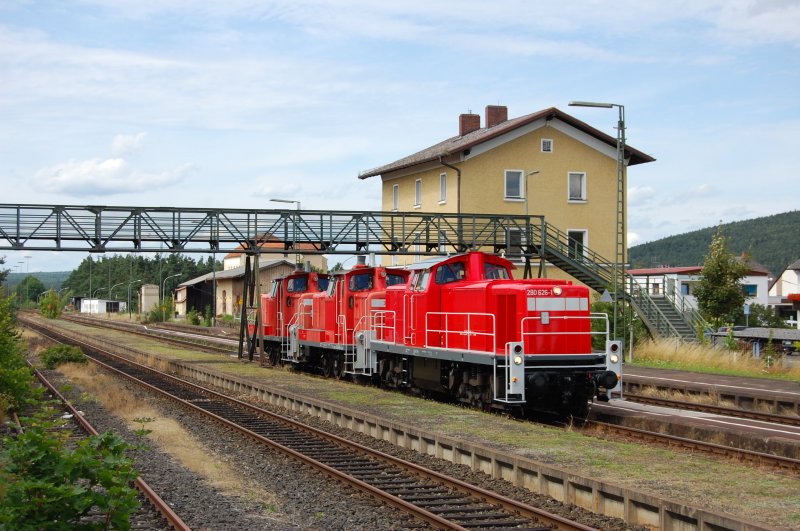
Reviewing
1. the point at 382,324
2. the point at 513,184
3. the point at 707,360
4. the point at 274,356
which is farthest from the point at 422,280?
the point at 513,184

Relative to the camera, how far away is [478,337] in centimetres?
1880

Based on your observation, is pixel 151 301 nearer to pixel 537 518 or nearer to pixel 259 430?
pixel 259 430

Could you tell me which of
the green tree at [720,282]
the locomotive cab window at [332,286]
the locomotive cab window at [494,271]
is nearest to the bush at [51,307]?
the locomotive cab window at [332,286]

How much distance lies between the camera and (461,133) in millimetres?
50469

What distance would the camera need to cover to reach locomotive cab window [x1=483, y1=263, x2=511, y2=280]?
66.3 ft

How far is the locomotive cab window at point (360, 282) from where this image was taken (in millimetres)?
27656

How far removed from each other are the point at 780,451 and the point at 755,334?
2169 centimetres

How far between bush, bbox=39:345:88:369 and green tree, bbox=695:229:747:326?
81.5 feet

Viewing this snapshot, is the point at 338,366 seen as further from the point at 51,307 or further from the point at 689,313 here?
the point at 51,307

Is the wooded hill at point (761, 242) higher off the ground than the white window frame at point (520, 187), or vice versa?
the wooded hill at point (761, 242)

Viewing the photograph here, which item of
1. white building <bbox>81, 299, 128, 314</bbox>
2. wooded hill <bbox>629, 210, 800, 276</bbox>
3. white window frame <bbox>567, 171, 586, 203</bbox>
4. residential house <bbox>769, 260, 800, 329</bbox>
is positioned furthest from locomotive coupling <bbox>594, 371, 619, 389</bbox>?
wooded hill <bbox>629, 210, 800, 276</bbox>

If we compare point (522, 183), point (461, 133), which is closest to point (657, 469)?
point (522, 183)

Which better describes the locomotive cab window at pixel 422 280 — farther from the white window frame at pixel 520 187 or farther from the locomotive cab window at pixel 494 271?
the white window frame at pixel 520 187

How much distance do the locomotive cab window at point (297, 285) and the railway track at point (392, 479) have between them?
12.7 metres
